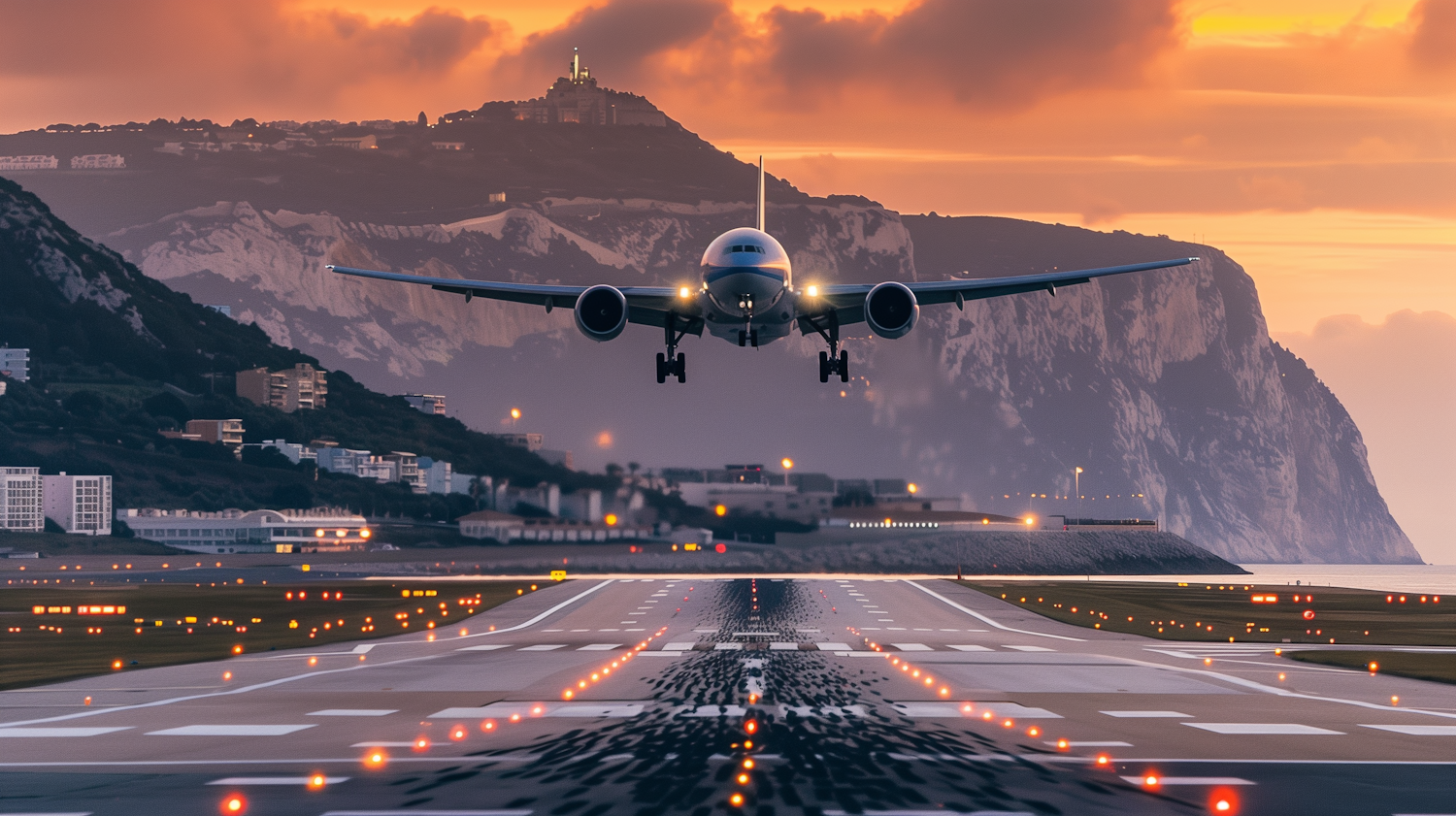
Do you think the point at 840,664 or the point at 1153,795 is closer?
the point at 1153,795

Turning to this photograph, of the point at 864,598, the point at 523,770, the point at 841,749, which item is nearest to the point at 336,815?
the point at 523,770

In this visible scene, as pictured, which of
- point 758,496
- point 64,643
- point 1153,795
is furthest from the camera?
point 758,496

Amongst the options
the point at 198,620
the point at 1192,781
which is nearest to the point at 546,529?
the point at 198,620

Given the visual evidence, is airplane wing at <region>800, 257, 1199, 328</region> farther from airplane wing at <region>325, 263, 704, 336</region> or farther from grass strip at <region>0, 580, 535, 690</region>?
grass strip at <region>0, 580, 535, 690</region>

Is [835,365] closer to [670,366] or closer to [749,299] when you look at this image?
[670,366]

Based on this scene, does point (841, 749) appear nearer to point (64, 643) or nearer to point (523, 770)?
point (523, 770)

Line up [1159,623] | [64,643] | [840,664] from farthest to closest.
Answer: [1159,623]
[64,643]
[840,664]

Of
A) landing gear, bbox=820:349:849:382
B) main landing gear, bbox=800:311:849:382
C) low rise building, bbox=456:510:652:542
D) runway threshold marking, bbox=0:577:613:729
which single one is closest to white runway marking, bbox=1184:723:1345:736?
runway threshold marking, bbox=0:577:613:729
